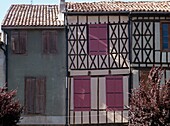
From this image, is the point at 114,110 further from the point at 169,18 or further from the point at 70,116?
the point at 169,18

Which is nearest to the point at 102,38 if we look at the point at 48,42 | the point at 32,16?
the point at 48,42

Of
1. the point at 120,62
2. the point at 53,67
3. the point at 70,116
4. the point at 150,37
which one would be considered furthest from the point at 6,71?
the point at 150,37

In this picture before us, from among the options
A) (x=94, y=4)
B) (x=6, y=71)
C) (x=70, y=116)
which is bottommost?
(x=70, y=116)

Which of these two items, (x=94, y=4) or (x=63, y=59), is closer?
(x=63, y=59)

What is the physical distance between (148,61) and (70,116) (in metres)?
5.51

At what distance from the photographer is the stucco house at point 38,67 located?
1138 inches

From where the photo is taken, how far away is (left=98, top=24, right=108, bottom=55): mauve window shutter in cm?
2955

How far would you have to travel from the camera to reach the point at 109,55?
29453 mm

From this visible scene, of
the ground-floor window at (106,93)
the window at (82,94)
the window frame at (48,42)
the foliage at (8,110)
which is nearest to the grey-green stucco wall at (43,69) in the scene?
the window frame at (48,42)

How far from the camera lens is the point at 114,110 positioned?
2909cm

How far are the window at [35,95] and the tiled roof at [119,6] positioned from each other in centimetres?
463

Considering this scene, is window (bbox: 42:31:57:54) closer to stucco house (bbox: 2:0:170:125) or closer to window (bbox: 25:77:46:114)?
stucco house (bbox: 2:0:170:125)

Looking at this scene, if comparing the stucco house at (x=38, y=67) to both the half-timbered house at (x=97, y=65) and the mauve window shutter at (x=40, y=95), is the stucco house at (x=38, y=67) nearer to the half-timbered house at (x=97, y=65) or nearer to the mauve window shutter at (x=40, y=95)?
the mauve window shutter at (x=40, y=95)

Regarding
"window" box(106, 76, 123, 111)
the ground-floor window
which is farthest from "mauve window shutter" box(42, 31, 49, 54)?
"window" box(106, 76, 123, 111)
